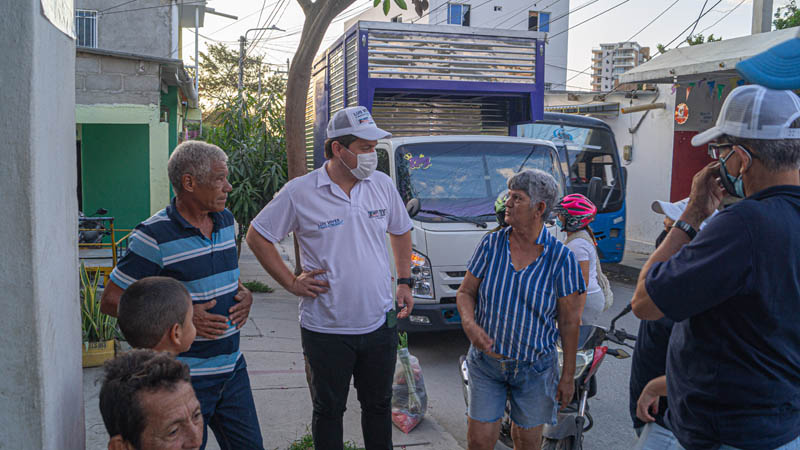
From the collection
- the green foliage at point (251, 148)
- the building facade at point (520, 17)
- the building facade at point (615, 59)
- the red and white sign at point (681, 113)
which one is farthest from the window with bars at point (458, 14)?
the green foliage at point (251, 148)

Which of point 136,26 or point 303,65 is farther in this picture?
point 136,26

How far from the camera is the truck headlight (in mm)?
6289

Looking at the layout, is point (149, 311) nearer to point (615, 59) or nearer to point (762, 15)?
point (762, 15)

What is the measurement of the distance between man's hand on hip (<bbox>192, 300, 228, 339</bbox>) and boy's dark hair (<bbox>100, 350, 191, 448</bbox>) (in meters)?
0.91

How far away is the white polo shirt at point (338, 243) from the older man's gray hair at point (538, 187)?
770 millimetres

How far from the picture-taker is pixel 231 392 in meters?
2.92

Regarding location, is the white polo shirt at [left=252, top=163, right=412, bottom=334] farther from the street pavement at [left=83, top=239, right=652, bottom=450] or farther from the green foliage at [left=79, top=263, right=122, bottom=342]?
the green foliage at [left=79, top=263, right=122, bottom=342]

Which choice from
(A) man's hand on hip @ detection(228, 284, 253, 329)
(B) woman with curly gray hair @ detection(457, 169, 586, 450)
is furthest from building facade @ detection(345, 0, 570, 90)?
(A) man's hand on hip @ detection(228, 284, 253, 329)

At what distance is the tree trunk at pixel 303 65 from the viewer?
6781 mm

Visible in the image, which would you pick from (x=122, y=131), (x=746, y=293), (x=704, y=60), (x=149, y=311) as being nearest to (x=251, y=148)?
(x=122, y=131)

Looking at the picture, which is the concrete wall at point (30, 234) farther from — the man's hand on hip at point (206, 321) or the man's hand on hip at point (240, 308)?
the man's hand on hip at point (240, 308)

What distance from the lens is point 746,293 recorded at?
189 centimetres

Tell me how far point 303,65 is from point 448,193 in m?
2.04

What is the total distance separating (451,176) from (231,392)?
4302 millimetres
